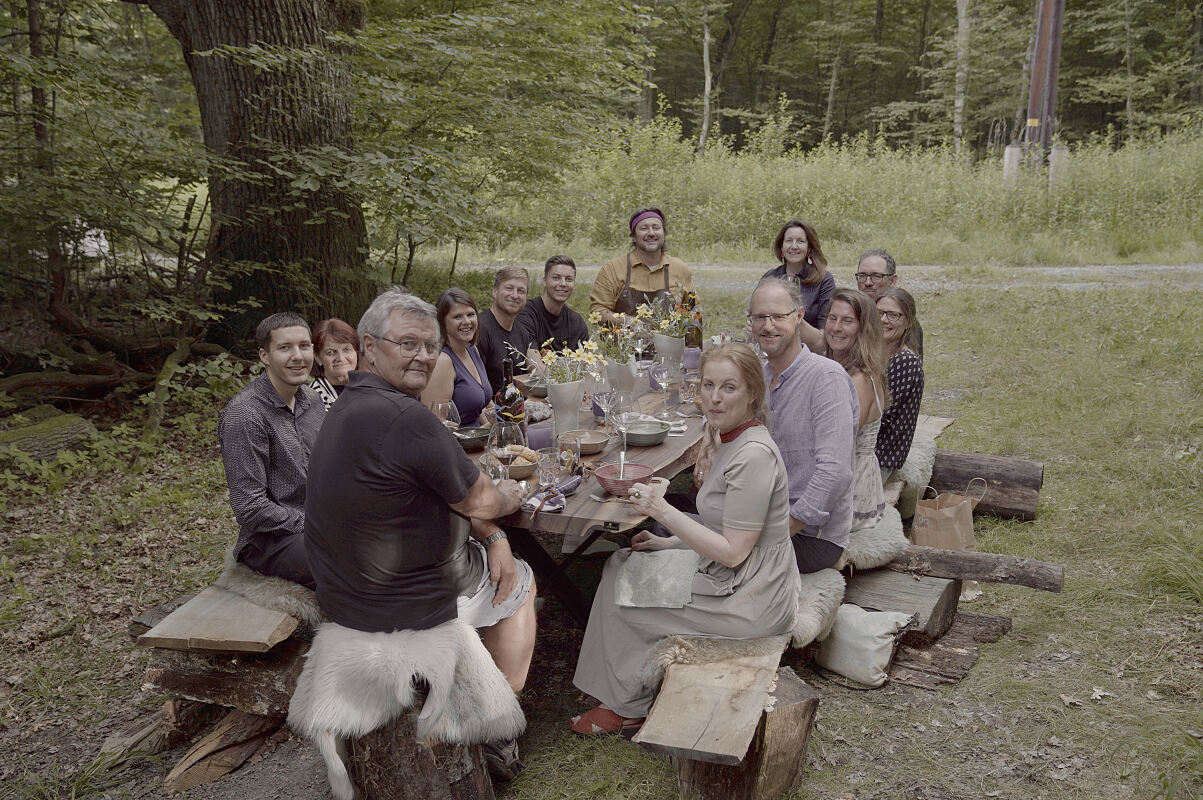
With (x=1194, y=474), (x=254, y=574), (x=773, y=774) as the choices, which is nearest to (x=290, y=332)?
(x=254, y=574)

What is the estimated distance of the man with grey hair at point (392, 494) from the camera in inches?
87.6

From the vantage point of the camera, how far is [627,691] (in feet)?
9.06

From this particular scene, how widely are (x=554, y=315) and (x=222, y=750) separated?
3.27 m

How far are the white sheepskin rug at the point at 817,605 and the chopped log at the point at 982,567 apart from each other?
1.88 feet

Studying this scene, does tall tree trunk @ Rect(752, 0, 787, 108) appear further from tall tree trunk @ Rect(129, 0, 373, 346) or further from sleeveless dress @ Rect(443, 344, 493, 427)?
sleeveless dress @ Rect(443, 344, 493, 427)

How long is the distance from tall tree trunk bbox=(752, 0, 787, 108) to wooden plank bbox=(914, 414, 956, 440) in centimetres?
2400

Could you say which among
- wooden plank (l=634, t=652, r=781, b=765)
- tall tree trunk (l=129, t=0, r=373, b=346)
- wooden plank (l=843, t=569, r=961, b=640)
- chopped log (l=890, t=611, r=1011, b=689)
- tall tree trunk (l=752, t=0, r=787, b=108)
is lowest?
chopped log (l=890, t=611, r=1011, b=689)

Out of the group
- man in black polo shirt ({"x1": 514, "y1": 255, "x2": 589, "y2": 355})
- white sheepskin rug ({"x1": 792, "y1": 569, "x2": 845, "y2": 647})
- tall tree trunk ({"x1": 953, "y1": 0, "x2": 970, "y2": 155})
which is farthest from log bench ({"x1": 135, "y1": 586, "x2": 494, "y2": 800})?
tall tree trunk ({"x1": 953, "y1": 0, "x2": 970, "y2": 155})

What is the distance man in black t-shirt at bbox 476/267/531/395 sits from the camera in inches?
188

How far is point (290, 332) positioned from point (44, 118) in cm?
431

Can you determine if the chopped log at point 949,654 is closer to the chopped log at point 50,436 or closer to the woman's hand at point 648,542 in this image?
the woman's hand at point 648,542

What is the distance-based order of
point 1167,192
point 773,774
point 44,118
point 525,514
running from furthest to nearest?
point 1167,192
point 44,118
point 525,514
point 773,774

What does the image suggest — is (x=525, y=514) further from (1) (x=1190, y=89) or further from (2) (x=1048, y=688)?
(1) (x=1190, y=89)

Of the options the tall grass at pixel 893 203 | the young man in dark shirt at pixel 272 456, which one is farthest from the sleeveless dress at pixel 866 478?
the tall grass at pixel 893 203
